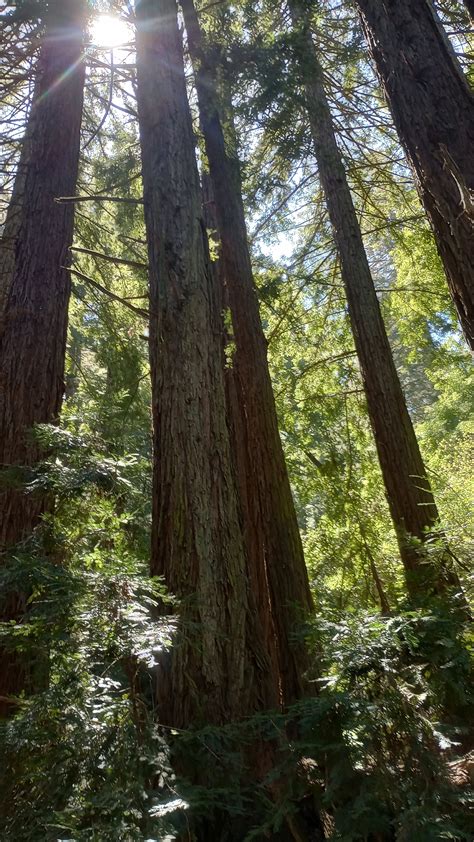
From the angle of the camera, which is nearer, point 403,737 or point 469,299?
point 403,737

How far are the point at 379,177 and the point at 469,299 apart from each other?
22.1 feet

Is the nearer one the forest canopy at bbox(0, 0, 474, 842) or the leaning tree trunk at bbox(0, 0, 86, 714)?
the forest canopy at bbox(0, 0, 474, 842)

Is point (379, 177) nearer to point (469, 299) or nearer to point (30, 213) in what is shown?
point (30, 213)

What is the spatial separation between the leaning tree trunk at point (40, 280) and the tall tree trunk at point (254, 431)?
161 cm

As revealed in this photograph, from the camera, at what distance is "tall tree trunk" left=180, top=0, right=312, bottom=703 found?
4.91 m

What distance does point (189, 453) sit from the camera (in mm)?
3324

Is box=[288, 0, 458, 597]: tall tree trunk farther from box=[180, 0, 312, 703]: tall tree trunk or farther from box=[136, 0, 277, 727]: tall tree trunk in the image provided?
box=[136, 0, 277, 727]: tall tree trunk

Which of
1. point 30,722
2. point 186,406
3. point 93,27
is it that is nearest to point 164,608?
point 30,722

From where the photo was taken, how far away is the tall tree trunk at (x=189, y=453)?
2834mm

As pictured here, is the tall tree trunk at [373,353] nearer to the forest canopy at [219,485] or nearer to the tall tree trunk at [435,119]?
the forest canopy at [219,485]

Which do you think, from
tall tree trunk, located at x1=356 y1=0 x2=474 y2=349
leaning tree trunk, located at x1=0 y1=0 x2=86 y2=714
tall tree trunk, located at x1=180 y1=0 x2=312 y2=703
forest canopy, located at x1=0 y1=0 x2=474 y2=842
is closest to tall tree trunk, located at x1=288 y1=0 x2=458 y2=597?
forest canopy, located at x1=0 y1=0 x2=474 y2=842

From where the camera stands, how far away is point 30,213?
5328mm

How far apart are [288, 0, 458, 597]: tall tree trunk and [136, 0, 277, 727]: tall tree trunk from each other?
2013 millimetres

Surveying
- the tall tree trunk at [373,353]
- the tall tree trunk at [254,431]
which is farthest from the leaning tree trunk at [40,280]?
the tall tree trunk at [373,353]
